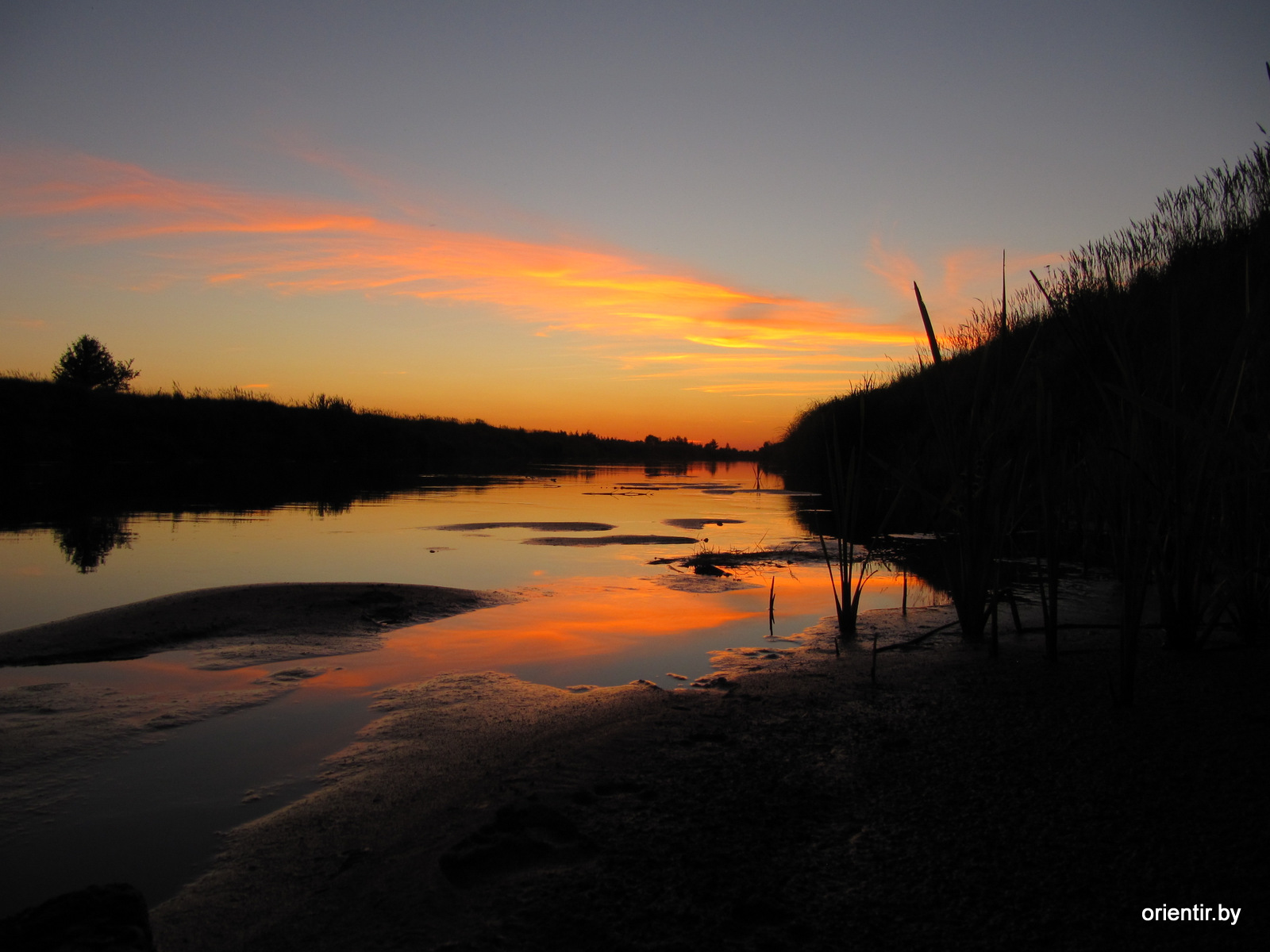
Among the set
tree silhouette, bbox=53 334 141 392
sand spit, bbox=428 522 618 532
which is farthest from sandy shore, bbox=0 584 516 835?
tree silhouette, bbox=53 334 141 392

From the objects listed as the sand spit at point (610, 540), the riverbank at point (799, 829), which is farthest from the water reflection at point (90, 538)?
the riverbank at point (799, 829)

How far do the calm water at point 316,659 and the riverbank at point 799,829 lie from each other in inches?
12.1

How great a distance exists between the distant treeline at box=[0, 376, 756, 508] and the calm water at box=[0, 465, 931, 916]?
290 inches

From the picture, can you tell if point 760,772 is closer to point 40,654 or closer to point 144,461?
point 40,654

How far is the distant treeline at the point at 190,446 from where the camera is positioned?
62.8 ft

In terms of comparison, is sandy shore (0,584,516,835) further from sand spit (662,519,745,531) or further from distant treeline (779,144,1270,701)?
sand spit (662,519,745,531)

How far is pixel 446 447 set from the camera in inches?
1929

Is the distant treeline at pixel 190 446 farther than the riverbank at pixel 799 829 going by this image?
Yes

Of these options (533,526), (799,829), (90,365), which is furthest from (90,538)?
(90,365)

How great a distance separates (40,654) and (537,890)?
12.5ft

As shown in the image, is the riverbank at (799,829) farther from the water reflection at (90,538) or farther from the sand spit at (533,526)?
the sand spit at (533,526)

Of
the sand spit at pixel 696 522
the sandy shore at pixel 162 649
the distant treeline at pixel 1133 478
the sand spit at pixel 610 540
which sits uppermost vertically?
the distant treeline at pixel 1133 478

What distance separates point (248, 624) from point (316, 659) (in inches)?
41.3

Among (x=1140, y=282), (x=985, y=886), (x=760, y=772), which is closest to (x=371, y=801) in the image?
(x=760, y=772)
